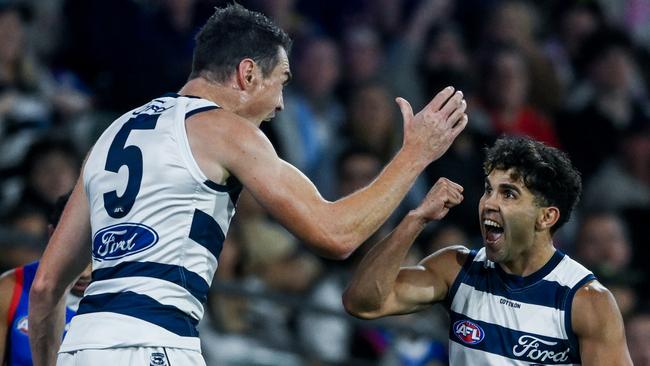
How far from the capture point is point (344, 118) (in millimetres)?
10117

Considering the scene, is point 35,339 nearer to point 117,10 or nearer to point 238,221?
point 238,221

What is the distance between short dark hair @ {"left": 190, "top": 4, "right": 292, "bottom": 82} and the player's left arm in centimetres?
161

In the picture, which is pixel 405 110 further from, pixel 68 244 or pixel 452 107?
pixel 68 244

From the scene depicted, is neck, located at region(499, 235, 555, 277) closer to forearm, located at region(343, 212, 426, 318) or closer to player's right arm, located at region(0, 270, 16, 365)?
forearm, located at region(343, 212, 426, 318)

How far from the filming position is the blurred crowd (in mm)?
8312

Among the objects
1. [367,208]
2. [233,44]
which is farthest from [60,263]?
[367,208]

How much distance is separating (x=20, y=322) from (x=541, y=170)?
2391mm

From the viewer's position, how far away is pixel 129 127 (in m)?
4.70

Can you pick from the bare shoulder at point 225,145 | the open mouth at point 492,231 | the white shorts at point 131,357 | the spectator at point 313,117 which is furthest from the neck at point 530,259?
the spectator at point 313,117

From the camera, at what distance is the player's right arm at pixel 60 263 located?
479 cm

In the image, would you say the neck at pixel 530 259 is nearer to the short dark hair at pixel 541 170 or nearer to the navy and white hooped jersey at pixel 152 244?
the short dark hair at pixel 541 170

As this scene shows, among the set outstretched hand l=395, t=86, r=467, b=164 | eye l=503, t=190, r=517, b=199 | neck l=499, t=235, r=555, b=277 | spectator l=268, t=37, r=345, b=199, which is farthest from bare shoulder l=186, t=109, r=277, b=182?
spectator l=268, t=37, r=345, b=199

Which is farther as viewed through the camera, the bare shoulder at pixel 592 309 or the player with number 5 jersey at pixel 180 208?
the bare shoulder at pixel 592 309

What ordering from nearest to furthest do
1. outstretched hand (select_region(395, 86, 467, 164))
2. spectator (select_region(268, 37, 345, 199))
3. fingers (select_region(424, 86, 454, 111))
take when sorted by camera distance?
outstretched hand (select_region(395, 86, 467, 164)), fingers (select_region(424, 86, 454, 111)), spectator (select_region(268, 37, 345, 199))
